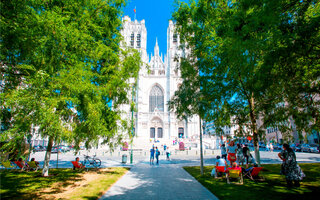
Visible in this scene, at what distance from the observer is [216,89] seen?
29.1 feet

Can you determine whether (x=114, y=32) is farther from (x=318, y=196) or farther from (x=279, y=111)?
(x=318, y=196)

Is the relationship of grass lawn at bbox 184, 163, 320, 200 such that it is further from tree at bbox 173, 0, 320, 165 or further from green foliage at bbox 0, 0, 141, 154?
green foliage at bbox 0, 0, 141, 154

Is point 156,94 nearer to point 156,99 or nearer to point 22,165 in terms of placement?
point 156,99

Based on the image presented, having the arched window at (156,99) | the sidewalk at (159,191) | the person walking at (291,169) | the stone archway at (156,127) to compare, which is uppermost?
the arched window at (156,99)

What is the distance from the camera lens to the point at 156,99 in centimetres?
4991

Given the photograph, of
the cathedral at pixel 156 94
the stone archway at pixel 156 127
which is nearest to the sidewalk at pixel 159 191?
the cathedral at pixel 156 94

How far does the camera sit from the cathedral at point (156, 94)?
1767 inches

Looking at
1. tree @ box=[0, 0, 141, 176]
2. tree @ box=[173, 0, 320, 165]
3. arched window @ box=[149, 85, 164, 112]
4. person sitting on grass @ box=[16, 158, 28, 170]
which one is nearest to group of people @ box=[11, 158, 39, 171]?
person sitting on grass @ box=[16, 158, 28, 170]

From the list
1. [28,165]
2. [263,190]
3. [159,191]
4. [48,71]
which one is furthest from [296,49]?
[28,165]

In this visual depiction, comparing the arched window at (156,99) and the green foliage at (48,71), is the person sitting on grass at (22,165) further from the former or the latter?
the arched window at (156,99)

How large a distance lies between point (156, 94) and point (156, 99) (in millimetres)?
1436

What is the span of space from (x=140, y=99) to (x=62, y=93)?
133ft

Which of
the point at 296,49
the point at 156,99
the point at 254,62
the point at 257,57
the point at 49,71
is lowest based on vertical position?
the point at 49,71

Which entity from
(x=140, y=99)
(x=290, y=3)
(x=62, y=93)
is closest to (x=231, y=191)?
(x=290, y=3)
